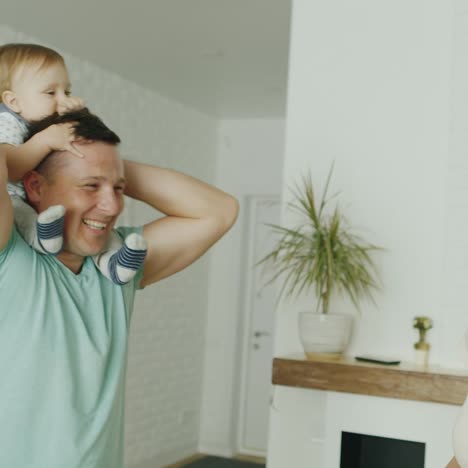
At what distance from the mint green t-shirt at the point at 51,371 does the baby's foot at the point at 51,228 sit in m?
0.05

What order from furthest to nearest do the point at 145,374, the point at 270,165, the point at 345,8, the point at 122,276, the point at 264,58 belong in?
the point at 270,165 → the point at 145,374 → the point at 264,58 → the point at 345,8 → the point at 122,276

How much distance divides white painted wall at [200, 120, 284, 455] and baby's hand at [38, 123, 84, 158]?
15.8ft

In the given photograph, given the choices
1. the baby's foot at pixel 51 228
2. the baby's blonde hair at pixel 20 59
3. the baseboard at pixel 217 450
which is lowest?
the baseboard at pixel 217 450

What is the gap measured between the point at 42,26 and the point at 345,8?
6.10ft

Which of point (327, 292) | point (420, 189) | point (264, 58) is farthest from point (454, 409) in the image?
point (264, 58)

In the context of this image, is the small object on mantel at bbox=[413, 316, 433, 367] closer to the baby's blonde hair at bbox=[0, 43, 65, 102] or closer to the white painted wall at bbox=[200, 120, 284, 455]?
the baby's blonde hair at bbox=[0, 43, 65, 102]

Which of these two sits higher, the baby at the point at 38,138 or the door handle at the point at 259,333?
the baby at the point at 38,138

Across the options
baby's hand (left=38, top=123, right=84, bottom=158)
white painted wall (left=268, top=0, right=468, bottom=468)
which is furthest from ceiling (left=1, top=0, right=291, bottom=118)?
baby's hand (left=38, top=123, right=84, bottom=158)

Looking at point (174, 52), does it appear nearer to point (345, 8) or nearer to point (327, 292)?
point (345, 8)

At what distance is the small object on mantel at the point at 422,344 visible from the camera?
302 centimetres

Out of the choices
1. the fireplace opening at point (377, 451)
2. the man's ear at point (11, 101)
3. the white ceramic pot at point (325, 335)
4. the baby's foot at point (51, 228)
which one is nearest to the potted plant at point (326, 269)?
A: the white ceramic pot at point (325, 335)

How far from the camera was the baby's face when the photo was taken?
170cm

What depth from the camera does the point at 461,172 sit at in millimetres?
3092

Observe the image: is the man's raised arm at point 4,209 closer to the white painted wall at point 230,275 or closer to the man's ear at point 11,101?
the man's ear at point 11,101
